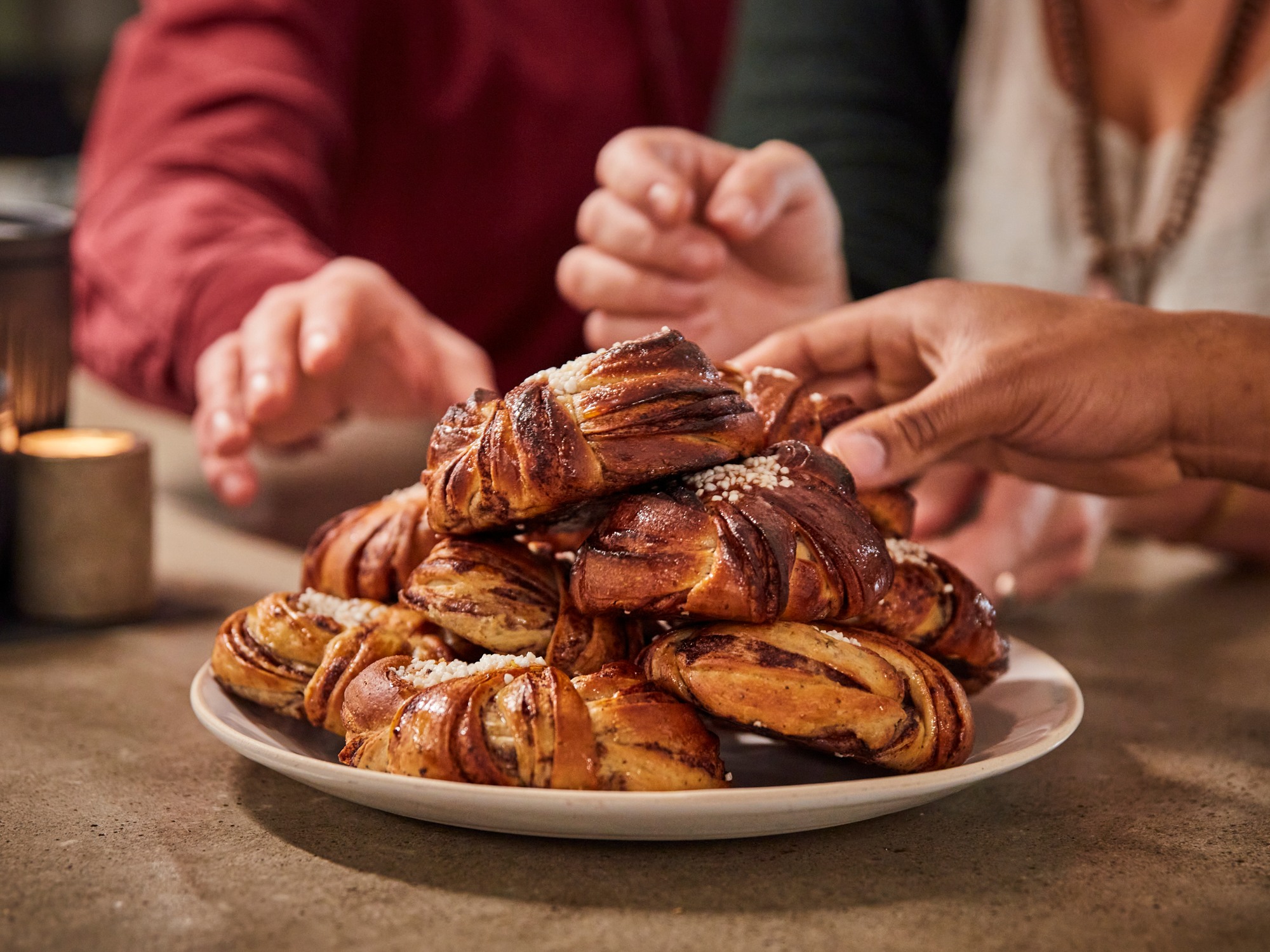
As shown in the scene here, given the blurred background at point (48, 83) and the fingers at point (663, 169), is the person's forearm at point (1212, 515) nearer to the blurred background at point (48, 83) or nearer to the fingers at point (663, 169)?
the fingers at point (663, 169)

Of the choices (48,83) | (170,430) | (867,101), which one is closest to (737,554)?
(867,101)

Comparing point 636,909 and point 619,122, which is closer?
point 636,909

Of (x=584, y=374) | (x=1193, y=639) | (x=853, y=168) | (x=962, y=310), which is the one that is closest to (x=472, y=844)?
(x=584, y=374)

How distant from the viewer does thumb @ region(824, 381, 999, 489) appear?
885mm

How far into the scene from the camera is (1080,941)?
0.65 metres

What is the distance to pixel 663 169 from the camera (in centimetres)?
128

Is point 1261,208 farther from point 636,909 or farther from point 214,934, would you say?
point 214,934

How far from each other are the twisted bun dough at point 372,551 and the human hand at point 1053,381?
315 millimetres

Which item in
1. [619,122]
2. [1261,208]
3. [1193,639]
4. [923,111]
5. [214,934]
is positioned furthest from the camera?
[619,122]

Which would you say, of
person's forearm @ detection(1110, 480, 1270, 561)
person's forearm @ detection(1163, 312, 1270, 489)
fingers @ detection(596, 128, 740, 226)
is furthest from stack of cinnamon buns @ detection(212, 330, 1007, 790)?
person's forearm @ detection(1110, 480, 1270, 561)

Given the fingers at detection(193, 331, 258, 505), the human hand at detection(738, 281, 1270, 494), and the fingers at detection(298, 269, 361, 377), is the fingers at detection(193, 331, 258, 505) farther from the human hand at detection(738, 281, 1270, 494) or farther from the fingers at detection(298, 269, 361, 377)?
the human hand at detection(738, 281, 1270, 494)

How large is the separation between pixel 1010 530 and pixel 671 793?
0.77m

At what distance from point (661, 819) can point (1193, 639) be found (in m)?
0.80

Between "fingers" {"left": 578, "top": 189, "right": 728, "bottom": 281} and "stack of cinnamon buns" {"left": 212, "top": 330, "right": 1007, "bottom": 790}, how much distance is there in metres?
0.49
